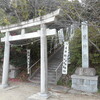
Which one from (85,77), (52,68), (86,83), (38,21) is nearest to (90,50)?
(85,77)

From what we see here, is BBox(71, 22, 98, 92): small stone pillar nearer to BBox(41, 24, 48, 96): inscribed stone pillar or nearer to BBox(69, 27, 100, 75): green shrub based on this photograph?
BBox(69, 27, 100, 75): green shrub

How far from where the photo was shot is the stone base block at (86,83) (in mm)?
6621

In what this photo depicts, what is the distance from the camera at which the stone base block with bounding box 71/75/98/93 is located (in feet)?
21.7

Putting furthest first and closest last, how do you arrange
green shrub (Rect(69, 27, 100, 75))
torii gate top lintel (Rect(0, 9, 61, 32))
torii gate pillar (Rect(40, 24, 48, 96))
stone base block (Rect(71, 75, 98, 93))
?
green shrub (Rect(69, 27, 100, 75)) < stone base block (Rect(71, 75, 98, 93)) < torii gate pillar (Rect(40, 24, 48, 96)) < torii gate top lintel (Rect(0, 9, 61, 32))

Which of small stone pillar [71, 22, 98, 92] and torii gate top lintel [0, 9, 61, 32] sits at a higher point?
torii gate top lintel [0, 9, 61, 32]

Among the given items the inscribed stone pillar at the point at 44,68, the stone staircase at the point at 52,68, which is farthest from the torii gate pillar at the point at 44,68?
the stone staircase at the point at 52,68

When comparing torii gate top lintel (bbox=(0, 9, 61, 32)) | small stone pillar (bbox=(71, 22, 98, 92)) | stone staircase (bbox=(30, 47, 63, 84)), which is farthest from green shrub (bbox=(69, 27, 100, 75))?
torii gate top lintel (bbox=(0, 9, 61, 32))

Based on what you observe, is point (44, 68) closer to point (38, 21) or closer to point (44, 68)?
point (44, 68)

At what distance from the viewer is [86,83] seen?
6.76 meters

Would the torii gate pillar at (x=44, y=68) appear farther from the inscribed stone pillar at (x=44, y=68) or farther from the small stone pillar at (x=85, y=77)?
the small stone pillar at (x=85, y=77)

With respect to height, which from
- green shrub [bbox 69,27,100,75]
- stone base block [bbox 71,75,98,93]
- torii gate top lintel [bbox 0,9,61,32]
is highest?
torii gate top lintel [bbox 0,9,61,32]

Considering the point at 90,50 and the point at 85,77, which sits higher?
the point at 90,50

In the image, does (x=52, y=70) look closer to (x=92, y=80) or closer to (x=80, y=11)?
(x=92, y=80)

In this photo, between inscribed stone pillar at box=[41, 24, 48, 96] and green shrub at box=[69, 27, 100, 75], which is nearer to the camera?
inscribed stone pillar at box=[41, 24, 48, 96]
